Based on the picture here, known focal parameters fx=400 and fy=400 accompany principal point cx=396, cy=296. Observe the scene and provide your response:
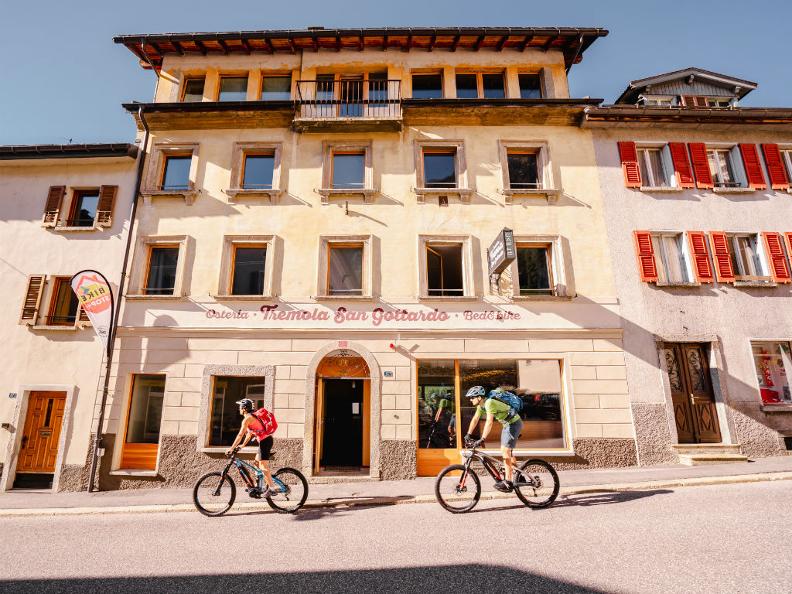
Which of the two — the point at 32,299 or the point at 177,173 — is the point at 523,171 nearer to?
the point at 177,173

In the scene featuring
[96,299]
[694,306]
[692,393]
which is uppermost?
[96,299]

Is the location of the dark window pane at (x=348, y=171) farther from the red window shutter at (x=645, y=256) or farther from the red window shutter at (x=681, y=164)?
the red window shutter at (x=681, y=164)

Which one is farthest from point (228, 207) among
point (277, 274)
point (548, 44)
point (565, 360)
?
point (548, 44)

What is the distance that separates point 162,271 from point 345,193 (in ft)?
20.0

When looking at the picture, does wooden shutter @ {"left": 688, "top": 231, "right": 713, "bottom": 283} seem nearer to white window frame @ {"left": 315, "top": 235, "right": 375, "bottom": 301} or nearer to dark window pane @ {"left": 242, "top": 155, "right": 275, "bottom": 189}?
white window frame @ {"left": 315, "top": 235, "right": 375, "bottom": 301}

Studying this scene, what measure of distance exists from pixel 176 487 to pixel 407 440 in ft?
20.0

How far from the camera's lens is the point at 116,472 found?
34.7 feet

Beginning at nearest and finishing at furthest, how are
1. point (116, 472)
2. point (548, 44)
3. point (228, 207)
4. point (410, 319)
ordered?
point (116, 472), point (410, 319), point (228, 207), point (548, 44)

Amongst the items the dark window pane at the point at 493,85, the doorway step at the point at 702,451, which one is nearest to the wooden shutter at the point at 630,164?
the dark window pane at the point at 493,85

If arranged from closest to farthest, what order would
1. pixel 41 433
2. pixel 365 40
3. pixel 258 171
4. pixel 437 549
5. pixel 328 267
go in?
pixel 437 549 → pixel 41 433 → pixel 328 267 → pixel 258 171 → pixel 365 40

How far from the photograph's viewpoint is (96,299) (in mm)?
11070

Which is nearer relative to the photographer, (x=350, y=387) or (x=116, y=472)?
(x=116, y=472)

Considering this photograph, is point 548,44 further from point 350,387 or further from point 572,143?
point 350,387

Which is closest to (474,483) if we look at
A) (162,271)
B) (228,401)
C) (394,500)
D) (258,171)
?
(394,500)
